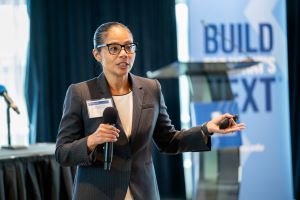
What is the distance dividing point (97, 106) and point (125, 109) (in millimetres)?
111

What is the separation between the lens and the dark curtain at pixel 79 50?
4.95 m

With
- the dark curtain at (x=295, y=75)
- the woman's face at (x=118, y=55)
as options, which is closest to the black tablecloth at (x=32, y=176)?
the woman's face at (x=118, y=55)

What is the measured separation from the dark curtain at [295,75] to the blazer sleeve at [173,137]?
3749mm

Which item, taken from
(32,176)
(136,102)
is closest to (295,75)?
(32,176)

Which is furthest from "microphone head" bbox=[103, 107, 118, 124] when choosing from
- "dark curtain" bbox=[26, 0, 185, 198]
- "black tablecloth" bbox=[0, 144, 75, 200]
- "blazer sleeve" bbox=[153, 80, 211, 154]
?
"dark curtain" bbox=[26, 0, 185, 198]

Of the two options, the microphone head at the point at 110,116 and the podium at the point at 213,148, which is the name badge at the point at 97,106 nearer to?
the microphone head at the point at 110,116

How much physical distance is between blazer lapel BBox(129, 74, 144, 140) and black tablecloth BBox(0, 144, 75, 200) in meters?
1.53

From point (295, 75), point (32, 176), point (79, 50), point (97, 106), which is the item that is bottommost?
point (32, 176)

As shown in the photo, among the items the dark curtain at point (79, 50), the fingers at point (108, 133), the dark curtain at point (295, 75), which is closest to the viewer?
the fingers at point (108, 133)

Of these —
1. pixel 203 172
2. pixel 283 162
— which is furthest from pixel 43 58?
pixel 203 172

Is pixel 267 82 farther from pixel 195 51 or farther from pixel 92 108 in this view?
pixel 92 108

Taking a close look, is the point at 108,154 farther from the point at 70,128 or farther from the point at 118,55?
the point at 118,55

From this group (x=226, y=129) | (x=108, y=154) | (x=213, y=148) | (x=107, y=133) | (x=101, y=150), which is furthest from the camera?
(x=213, y=148)

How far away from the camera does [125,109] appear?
1.69 m
